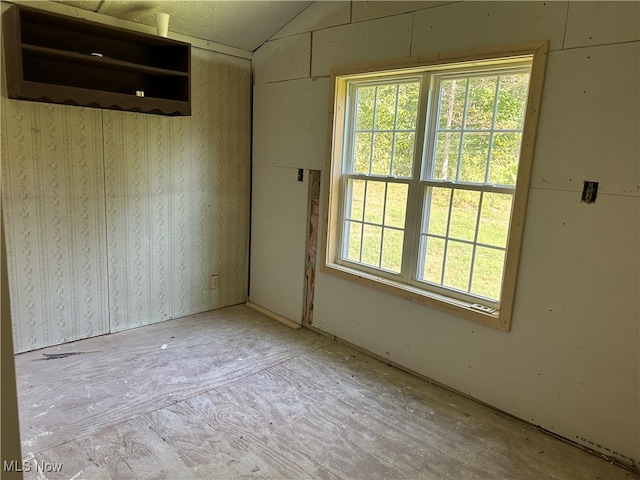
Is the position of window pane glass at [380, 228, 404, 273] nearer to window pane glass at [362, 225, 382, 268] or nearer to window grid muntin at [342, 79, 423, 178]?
window pane glass at [362, 225, 382, 268]

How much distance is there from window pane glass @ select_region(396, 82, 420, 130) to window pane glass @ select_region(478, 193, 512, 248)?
2.49 ft

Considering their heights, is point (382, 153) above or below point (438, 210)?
above

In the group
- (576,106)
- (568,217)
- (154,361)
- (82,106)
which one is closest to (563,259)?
(568,217)

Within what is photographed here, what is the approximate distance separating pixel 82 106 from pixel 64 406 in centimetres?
202

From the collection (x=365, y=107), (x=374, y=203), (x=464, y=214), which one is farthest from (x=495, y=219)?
(x=365, y=107)

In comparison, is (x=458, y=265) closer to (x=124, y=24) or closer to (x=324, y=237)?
(x=324, y=237)

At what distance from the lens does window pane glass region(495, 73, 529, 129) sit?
8.21 feet

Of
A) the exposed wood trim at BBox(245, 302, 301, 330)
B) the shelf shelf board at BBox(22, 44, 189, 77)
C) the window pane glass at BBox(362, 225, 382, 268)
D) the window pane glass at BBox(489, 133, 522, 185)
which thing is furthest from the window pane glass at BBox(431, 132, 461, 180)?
the shelf shelf board at BBox(22, 44, 189, 77)

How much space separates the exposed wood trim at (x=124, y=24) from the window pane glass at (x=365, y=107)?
4.46ft

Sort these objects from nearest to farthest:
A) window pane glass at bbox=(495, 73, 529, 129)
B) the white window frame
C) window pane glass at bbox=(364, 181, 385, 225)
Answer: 1. the white window frame
2. window pane glass at bbox=(495, 73, 529, 129)
3. window pane glass at bbox=(364, 181, 385, 225)

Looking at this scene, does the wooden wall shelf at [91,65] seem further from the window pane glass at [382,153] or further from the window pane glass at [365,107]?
the window pane glass at [382,153]

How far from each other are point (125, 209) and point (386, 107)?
2.25m

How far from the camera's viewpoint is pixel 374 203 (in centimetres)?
330

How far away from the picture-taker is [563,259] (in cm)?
235
